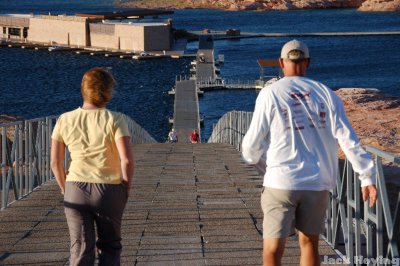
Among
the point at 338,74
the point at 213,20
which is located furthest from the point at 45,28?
the point at 213,20

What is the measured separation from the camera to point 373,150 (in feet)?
19.8

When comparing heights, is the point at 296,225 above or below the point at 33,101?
above

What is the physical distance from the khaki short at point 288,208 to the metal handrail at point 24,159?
4398 mm

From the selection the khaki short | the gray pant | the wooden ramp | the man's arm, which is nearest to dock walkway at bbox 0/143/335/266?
the gray pant

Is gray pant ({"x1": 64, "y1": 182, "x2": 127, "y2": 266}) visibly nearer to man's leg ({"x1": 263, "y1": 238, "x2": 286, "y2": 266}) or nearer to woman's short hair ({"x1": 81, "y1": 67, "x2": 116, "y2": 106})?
woman's short hair ({"x1": 81, "y1": 67, "x2": 116, "y2": 106})

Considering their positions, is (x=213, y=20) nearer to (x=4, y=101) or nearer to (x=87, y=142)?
(x=4, y=101)

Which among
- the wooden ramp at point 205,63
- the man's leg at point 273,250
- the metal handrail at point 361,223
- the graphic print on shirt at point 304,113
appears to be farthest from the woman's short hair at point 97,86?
the wooden ramp at point 205,63

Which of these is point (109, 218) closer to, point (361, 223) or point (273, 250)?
point (273, 250)

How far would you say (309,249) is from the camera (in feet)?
17.9

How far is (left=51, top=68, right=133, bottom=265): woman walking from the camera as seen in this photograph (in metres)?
5.35

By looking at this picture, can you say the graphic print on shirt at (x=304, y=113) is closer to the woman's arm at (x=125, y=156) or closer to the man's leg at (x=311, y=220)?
the man's leg at (x=311, y=220)

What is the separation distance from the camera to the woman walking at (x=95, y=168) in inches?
211

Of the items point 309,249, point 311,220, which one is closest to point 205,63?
point 309,249

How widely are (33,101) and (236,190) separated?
2412 inches
